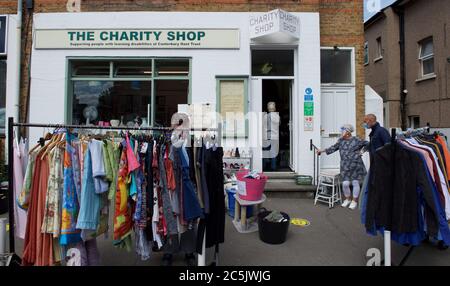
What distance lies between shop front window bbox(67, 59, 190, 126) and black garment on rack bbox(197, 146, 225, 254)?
4.43m

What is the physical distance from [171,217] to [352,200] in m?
4.59

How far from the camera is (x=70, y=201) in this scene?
114 inches

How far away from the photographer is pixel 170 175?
9.98ft

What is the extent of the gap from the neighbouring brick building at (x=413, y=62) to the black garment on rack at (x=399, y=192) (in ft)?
30.6

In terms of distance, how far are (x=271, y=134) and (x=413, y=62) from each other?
8.69 m

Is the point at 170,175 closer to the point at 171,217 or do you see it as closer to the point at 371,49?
the point at 171,217

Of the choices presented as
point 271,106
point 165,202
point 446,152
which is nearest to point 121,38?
point 271,106

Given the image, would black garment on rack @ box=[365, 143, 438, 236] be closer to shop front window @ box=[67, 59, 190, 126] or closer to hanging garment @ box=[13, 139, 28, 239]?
hanging garment @ box=[13, 139, 28, 239]

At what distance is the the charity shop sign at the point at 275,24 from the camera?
22.0 feet

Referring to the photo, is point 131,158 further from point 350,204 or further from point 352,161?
point 350,204

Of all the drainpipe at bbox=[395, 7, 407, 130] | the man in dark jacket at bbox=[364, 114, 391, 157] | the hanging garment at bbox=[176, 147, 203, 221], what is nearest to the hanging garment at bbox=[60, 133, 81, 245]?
the hanging garment at bbox=[176, 147, 203, 221]

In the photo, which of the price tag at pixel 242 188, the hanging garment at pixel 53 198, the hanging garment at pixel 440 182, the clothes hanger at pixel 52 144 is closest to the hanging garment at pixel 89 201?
the hanging garment at pixel 53 198

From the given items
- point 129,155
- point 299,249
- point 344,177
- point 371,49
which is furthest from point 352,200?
point 371,49

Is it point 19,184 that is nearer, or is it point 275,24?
point 19,184
